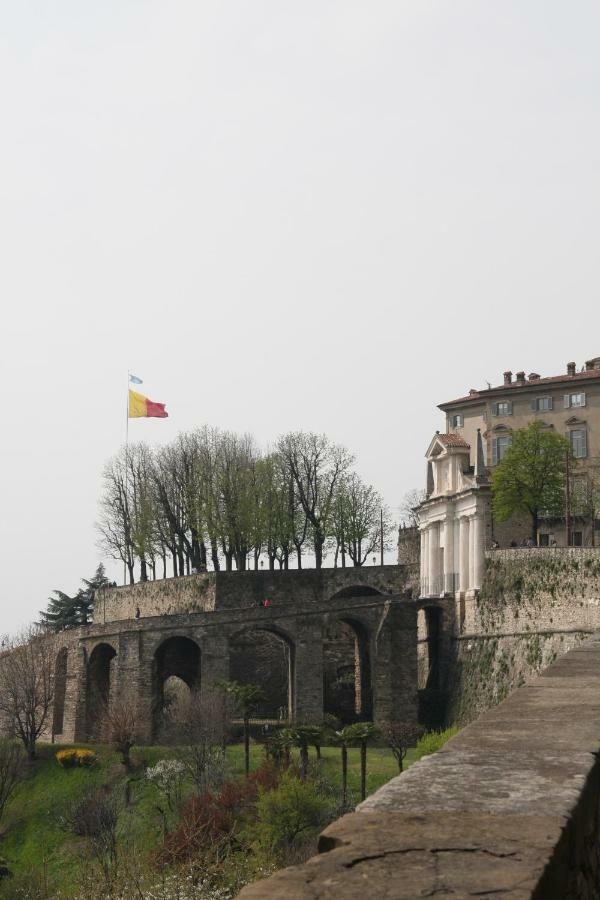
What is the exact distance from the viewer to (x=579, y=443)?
69.0 metres

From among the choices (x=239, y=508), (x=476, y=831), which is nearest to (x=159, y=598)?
(x=239, y=508)

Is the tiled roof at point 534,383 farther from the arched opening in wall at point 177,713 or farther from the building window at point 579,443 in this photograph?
the arched opening in wall at point 177,713

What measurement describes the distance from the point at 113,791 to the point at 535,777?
51.1 metres

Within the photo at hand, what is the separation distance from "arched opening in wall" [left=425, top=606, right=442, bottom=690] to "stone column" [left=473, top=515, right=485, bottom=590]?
384 centimetres

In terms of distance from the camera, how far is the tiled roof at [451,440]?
213 ft

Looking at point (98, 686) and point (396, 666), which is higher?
point (396, 666)

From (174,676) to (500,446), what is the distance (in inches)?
847

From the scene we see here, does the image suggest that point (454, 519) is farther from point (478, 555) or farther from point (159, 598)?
point (159, 598)

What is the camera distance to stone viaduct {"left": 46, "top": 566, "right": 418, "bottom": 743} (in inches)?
2345

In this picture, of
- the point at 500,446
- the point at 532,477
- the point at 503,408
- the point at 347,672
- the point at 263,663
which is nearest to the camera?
the point at 532,477

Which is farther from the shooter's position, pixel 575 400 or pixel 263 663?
pixel 575 400

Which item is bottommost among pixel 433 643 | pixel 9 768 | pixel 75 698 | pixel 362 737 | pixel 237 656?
pixel 9 768

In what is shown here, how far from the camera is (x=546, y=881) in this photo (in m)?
3.56

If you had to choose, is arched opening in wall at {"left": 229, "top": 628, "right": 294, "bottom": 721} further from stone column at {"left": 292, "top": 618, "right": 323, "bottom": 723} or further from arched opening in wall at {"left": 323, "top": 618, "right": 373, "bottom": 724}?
stone column at {"left": 292, "top": 618, "right": 323, "bottom": 723}
